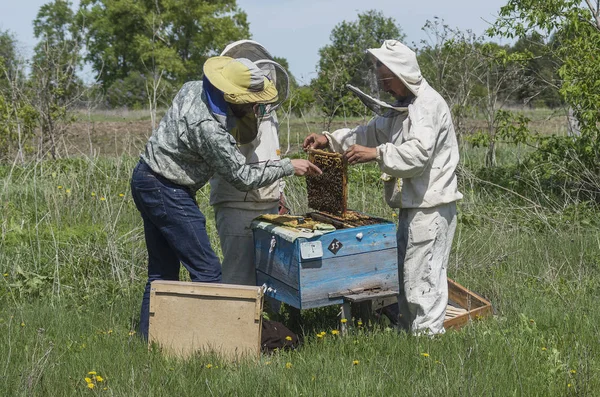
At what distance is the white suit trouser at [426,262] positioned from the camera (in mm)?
4921

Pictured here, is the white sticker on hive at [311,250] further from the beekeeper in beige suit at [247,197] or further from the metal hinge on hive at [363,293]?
the beekeeper in beige suit at [247,197]

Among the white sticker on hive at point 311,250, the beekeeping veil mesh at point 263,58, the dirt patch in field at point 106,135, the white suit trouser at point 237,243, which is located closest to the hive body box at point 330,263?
the white sticker on hive at point 311,250

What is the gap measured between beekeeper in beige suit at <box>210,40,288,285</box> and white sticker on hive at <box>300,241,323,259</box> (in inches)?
37.0

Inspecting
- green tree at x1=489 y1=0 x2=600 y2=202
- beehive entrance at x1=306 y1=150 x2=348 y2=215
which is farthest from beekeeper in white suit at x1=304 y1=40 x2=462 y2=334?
green tree at x1=489 y1=0 x2=600 y2=202

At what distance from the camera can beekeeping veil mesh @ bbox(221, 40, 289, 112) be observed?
16.9 feet

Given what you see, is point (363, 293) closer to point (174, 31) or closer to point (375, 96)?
point (375, 96)

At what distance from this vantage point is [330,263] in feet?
15.0

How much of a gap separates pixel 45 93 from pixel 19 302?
581cm

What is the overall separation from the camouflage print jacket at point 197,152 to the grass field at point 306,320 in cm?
111

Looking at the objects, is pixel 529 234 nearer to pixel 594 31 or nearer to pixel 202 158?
pixel 594 31

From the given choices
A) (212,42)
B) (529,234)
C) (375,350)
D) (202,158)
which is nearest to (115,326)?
(202,158)

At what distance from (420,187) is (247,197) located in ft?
4.11

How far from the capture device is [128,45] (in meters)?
39.1

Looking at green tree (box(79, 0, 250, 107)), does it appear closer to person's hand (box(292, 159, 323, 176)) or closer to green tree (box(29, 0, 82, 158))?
green tree (box(29, 0, 82, 158))
